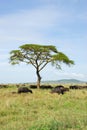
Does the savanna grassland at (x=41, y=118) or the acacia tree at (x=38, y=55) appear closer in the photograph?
the savanna grassland at (x=41, y=118)

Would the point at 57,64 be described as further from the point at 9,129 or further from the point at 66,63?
the point at 9,129

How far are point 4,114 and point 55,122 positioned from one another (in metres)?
5.11

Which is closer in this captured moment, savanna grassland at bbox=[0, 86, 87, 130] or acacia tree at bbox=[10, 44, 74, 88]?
savanna grassland at bbox=[0, 86, 87, 130]

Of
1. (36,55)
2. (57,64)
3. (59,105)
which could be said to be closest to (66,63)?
(57,64)

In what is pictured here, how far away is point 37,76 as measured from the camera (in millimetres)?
52781

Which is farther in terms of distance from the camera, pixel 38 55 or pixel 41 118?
pixel 38 55

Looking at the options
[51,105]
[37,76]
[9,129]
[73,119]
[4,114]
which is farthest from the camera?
[37,76]

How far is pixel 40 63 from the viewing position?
53094 mm

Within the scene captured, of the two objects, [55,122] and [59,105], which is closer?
[55,122]

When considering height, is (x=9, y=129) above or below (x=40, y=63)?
below

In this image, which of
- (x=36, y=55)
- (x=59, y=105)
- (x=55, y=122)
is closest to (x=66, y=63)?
(x=36, y=55)

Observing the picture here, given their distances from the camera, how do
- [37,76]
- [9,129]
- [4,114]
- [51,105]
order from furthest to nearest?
[37,76], [51,105], [4,114], [9,129]

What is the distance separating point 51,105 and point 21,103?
6.53 feet

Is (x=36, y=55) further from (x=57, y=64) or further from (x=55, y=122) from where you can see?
(x=55, y=122)
